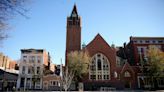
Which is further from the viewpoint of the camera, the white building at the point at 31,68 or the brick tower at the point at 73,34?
the brick tower at the point at 73,34

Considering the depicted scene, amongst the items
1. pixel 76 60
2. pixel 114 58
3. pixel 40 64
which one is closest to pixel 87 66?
pixel 76 60

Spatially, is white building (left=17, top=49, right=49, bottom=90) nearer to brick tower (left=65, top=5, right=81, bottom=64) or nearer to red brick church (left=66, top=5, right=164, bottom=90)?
brick tower (left=65, top=5, right=81, bottom=64)

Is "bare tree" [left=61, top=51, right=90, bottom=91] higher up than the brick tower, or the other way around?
the brick tower

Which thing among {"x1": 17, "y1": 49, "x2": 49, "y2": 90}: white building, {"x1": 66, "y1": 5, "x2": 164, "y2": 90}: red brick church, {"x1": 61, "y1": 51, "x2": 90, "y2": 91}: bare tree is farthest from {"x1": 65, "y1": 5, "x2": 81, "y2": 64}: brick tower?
{"x1": 17, "y1": 49, "x2": 49, "y2": 90}: white building

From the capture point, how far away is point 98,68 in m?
55.8

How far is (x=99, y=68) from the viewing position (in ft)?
183

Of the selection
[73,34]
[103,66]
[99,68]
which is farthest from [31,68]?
[103,66]

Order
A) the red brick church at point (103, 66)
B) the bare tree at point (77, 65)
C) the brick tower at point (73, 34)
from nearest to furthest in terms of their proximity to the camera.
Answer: the bare tree at point (77, 65) → the red brick church at point (103, 66) → the brick tower at point (73, 34)

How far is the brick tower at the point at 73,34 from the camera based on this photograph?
2295 inches

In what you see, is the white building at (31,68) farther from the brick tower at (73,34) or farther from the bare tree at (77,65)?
the bare tree at (77,65)

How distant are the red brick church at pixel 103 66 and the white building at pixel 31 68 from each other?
8436mm

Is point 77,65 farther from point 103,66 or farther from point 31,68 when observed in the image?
point 31,68

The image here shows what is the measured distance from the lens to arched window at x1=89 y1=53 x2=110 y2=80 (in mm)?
55094

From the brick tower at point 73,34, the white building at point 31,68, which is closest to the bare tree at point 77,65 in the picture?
the brick tower at point 73,34
